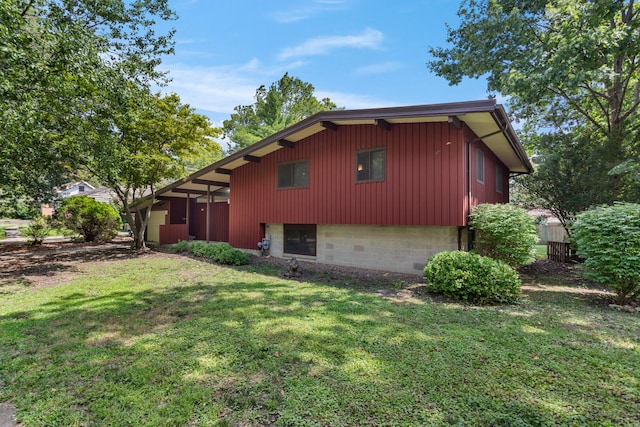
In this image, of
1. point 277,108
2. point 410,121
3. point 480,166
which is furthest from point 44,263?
point 277,108

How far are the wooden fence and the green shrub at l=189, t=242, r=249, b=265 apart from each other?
11296 mm

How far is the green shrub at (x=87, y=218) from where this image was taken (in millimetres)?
13898

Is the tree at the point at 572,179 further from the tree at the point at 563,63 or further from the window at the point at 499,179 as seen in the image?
the window at the point at 499,179

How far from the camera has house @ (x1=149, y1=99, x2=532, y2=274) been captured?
22.6 feet

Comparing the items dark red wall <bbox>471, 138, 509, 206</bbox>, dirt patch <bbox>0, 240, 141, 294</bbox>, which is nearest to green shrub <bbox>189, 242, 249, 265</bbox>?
dirt patch <bbox>0, 240, 141, 294</bbox>

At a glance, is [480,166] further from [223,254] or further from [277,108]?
[277,108]

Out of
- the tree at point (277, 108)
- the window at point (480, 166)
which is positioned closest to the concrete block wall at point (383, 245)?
the window at point (480, 166)

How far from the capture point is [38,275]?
725 cm

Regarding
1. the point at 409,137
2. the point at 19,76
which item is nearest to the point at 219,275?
the point at 19,76

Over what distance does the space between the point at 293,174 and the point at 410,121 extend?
4.22 metres

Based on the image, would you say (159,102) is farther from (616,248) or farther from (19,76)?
(616,248)

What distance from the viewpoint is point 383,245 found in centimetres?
818

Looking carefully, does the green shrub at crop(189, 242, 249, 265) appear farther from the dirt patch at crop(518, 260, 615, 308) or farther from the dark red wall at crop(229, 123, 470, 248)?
the dirt patch at crop(518, 260, 615, 308)

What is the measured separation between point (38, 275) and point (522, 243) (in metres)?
11.6
